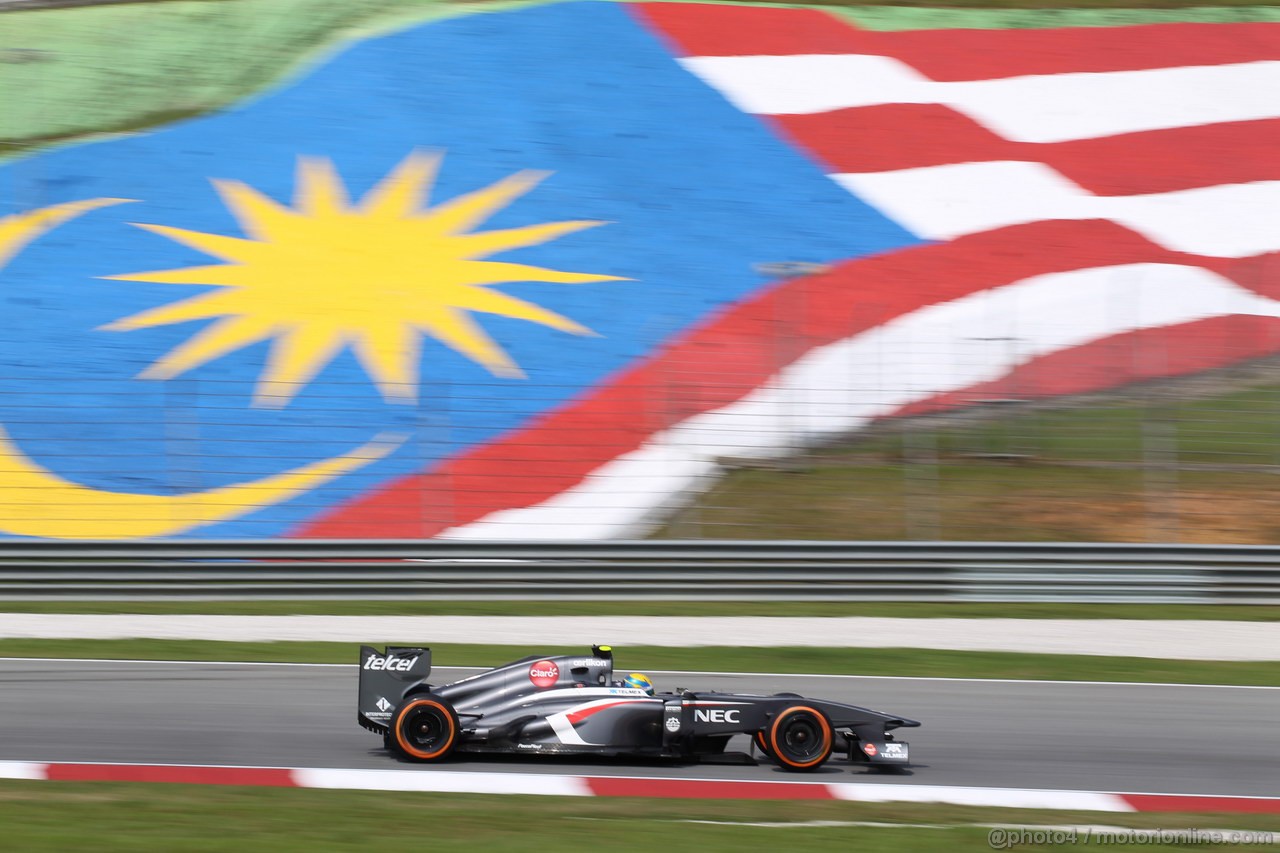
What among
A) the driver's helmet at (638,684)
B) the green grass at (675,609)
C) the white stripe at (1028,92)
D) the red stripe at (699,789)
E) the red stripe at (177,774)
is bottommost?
the red stripe at (699,789)

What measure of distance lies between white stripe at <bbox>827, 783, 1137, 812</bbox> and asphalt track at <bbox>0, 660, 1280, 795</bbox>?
128 millimetres

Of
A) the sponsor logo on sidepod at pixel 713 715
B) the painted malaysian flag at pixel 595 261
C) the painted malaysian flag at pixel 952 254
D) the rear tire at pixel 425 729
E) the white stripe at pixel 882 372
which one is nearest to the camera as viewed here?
the sponsor logo on sidepod at pixel 713 715

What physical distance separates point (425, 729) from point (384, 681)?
35cm

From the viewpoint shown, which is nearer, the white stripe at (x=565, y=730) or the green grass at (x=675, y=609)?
the white stripe at (x=565, y=730)

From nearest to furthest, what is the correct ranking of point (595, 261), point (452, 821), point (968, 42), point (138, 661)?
point (452, 821)
point (138, 661)
point (595, 261)
point (968, 42)

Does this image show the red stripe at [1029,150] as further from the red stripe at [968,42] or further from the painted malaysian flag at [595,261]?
the red stripe at [968,42]

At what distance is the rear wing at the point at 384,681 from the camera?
7191 millimetres

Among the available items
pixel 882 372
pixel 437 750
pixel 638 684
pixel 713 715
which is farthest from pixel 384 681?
pixel 882 372

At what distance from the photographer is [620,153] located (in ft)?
67.6

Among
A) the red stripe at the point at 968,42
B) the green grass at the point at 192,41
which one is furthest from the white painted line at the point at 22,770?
the red stripe at the point at 968,42

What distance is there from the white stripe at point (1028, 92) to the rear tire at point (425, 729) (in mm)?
15688

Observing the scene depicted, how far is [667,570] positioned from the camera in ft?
43.4

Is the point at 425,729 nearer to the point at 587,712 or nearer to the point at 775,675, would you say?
the point at 587,712

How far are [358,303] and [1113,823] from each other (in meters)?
13.7
